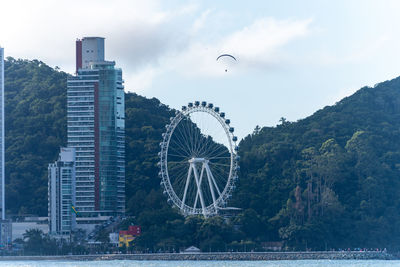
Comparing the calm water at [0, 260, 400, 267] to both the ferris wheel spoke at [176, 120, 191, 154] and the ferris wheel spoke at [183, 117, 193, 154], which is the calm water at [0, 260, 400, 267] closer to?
the ferris wheel spoke at [176, 120, 191, 154]

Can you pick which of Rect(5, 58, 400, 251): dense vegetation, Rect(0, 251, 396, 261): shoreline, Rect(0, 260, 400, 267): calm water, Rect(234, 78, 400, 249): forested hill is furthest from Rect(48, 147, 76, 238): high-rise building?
Rect(234, 78, 400, 249): forested hill

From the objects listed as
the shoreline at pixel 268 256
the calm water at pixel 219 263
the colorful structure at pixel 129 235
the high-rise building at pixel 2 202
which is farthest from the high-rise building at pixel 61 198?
the shoreline at pixel 268 256

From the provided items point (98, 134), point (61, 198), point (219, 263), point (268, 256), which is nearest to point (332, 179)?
point (268, 256)

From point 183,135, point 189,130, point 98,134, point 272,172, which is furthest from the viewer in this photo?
point 98,134

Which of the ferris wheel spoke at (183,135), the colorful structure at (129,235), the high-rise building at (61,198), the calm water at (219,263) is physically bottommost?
the calm water at (219,263)

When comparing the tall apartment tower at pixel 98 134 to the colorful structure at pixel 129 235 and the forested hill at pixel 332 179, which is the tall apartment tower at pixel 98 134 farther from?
the forested hill at pixel 332 179

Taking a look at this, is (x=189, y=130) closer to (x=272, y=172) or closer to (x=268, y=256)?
(x=272, y=172)

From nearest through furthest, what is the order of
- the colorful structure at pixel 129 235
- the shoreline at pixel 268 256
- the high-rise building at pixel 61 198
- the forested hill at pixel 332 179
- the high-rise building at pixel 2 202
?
the shoreline at pixel 268 256, the forested hill at pixel 332 179, the colorful structure at pixel 129 235, the high-rise building at pixel 61 198, the high-rise building at pixel 2 202
